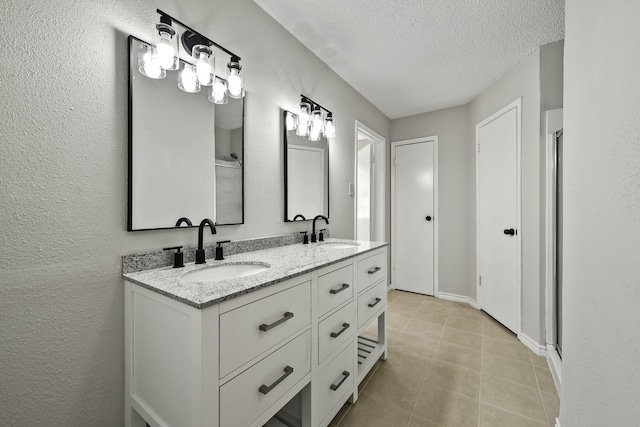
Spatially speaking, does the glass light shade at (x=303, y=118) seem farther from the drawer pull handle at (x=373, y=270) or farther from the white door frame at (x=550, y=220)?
the white door frame at (x=550, y=220)

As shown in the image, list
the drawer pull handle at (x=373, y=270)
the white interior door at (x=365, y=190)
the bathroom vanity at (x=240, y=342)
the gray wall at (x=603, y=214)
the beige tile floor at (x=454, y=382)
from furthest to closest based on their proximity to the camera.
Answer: the white interior door at (x=365, y=190) < the drawer pull handle at (x=373, y=270) < the beige tile floor at (x=454, y=382) < the bathroom vanity at (x=240, y=342) < the gray wall at (x=603, y=214)

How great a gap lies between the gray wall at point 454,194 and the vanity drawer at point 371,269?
5.82 feet

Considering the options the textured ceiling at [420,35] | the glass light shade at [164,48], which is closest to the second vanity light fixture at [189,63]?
the glass light shade at [164,48]

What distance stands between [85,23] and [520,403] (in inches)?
111

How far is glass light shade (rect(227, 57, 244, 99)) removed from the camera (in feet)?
4.42

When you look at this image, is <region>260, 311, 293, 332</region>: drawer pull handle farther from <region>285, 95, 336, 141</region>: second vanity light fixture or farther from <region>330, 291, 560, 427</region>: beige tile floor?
<region>285, 95, 336, 141</region>: second vanity light fixture

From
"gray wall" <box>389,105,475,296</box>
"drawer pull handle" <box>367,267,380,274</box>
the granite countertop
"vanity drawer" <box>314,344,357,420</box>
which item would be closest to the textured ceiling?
"gray wall" <box>389,105,475,296</box>

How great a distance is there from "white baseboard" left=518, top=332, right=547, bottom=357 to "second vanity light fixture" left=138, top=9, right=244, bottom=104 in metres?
2.88

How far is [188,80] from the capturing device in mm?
1227

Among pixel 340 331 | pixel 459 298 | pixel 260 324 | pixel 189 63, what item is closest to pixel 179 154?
pixel 189 63

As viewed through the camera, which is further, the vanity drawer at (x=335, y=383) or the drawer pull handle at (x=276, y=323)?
the vanity drawer at (x=335, y=383)

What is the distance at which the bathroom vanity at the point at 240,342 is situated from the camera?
2.55 feet

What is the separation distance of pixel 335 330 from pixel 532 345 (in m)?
1.92

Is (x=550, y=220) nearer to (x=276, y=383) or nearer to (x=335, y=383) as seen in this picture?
(x=335, y=383)
